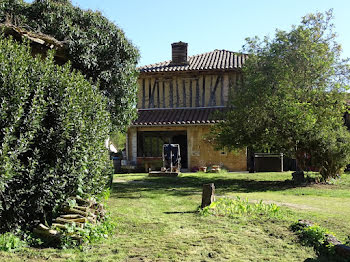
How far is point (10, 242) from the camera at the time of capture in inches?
199

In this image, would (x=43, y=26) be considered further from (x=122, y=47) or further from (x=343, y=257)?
(x=343, y=257)

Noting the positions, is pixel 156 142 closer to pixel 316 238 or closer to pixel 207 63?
pixel 207 63

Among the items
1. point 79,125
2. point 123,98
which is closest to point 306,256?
point 79,125

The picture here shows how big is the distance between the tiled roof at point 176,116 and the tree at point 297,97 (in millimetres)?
5783

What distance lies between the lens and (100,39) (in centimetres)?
1144

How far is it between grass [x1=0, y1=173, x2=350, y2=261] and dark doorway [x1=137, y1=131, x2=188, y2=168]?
10.8 meters

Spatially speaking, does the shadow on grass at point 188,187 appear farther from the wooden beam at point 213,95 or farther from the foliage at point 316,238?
the wooden beam at point 213,95

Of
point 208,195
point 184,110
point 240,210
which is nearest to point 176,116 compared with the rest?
point 184,110

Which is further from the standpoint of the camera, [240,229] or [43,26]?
[43,26]

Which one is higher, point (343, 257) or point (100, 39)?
point (100, 39)

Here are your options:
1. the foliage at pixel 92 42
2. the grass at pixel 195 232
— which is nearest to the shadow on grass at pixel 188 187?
the grass at pixel 195 232

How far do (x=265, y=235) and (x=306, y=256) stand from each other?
3.38 feet

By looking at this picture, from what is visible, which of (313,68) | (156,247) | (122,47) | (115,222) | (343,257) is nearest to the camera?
(343,257)

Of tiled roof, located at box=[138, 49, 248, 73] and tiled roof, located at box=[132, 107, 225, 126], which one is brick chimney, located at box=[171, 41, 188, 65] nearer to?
tiled roof, located at box=[138, 49, 248, 73]
